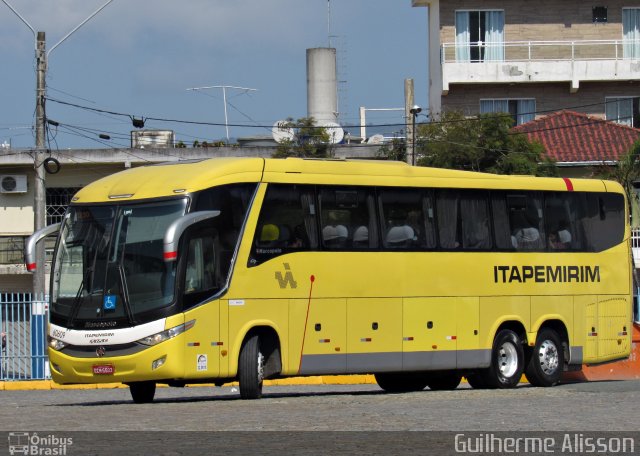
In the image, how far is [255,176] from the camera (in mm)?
19031

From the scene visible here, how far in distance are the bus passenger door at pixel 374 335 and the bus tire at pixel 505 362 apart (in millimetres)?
2177

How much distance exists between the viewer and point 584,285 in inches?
925

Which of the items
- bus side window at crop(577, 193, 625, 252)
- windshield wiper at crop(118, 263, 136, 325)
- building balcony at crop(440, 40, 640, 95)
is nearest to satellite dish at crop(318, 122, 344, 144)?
building balcony at crop(440, 40, 640, 95)

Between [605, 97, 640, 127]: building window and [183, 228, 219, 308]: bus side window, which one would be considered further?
Result: [605, 97, 640, 127]: building window

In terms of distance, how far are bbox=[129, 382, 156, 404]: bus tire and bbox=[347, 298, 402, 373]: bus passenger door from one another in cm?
302

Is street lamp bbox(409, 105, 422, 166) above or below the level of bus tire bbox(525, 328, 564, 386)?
above

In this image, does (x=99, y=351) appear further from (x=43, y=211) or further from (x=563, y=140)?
(x=563, y=140)

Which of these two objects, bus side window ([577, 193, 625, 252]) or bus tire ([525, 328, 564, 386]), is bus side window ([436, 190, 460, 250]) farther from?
bus side window ([577, 193, 625, 252])

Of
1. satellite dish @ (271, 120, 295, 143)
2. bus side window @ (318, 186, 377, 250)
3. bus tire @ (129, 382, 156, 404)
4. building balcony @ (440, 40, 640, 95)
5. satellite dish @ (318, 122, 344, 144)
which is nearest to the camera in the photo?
bus tire @ (129, 382, 156, 404)

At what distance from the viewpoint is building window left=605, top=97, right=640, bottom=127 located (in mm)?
50438

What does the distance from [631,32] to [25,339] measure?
1231 inches

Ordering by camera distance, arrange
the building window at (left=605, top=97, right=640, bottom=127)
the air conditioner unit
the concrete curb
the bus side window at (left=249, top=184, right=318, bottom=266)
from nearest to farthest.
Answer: the bus side window at (left=249, top=184, right=318, bottom=266) → the concrete curb → the air conditioner unit → the building window at (left=605, top=97, right=640, bottom=127)
